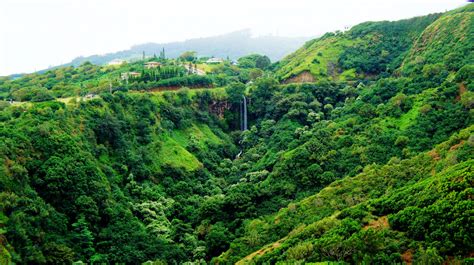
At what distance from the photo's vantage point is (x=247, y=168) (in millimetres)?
55062

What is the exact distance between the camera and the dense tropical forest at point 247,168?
27172 mm

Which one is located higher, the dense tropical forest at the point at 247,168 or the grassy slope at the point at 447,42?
the grassy slope at the point at 447,42

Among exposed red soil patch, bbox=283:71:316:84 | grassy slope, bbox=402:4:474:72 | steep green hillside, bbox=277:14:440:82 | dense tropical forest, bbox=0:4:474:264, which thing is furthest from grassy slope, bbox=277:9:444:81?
grassy slope, bbox=402:4:474:72

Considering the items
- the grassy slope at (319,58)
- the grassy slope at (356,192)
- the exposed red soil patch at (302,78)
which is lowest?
the grassy slope at (356,192)

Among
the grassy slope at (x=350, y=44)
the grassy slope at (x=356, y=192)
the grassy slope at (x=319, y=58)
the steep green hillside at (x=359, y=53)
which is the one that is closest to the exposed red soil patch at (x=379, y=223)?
the grassy slope at (x=356, y=192)

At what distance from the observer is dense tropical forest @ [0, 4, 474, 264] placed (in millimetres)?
27172

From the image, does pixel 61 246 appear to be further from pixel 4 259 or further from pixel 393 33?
pixel 393 33

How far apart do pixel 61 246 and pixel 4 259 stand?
16.4 feet

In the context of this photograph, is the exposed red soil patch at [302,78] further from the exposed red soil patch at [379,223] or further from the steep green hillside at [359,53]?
the exposed red soil patch at [379,223]

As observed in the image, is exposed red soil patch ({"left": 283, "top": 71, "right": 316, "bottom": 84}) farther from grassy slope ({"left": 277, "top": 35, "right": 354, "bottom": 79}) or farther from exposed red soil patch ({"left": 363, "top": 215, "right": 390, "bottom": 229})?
exposed red soil patch ({"left": 363, "top": 215, "right": 390, "bottom": 229})

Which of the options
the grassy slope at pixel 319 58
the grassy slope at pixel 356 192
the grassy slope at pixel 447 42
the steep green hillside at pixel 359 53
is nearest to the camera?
the grassy slope at pixel 356 192

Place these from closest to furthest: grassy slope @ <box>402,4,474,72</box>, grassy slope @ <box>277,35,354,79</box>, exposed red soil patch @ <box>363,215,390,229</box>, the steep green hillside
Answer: exposed red soil patch @ <box>363,215,390,229</box> < grassy slope @ <box>402,4,474,72</box> < the steep green hillside < grassy slope @ <box>277,35,354,79</box>

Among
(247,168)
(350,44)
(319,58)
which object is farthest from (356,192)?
(350,44)

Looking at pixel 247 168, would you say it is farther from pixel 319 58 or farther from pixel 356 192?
pixel 319 58
